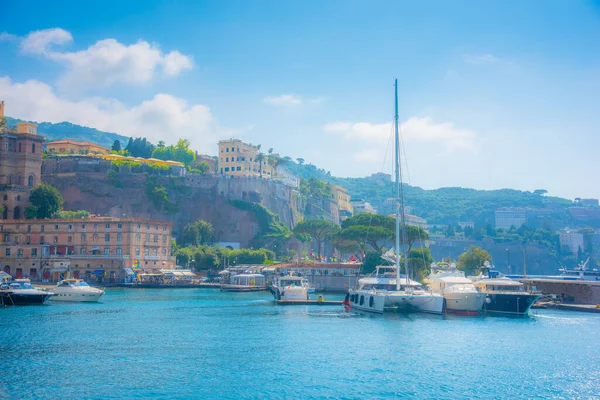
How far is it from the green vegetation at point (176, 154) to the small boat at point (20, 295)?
91901mm

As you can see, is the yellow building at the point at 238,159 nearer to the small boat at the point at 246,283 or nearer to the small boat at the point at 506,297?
the small boat at the point at 246,283

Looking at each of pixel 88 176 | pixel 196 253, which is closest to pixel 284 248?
pixel 196 253

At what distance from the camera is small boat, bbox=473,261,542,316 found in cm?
5431

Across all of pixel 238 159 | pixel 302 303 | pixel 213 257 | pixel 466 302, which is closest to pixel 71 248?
pixel 213 257

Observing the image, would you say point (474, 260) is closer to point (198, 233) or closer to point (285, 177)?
point (198, 233)

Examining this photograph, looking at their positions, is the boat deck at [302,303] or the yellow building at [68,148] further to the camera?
the yellow building at [68,148]

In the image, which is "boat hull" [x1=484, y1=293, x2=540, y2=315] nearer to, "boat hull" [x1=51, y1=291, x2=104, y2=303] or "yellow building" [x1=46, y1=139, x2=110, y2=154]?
"boat hull" [x1=51, y1=291, x2=104, y2=303]

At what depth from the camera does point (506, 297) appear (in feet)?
181

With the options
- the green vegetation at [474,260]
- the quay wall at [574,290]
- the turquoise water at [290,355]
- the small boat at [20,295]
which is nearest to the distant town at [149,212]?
the green vegetation at [474,260]

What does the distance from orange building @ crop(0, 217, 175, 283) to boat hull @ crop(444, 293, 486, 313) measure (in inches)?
2190

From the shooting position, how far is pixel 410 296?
52156 millimetres

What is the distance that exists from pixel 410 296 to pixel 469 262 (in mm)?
42661

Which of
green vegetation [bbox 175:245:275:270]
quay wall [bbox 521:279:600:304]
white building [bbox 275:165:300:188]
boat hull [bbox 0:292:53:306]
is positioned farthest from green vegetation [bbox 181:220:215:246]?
quay wall [bbox 521:279:600:304]

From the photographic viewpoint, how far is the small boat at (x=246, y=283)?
84938 millimetres
